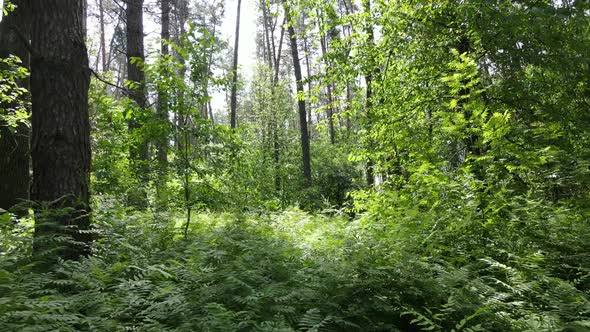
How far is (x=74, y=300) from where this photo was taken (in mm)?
2898

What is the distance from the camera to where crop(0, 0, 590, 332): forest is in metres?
3.12

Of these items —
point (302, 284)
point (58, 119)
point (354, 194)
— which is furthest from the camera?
point (354, 194)

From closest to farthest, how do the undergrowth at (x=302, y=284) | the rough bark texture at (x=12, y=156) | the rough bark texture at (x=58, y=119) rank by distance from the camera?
the undergrowth at (x=302, y=284), the rough bark texture at (x=58, y=119), the rough bark texture at (x=12, y=156)

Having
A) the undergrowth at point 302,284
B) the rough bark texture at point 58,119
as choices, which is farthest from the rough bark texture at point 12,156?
the rough bark texture at point 58,119

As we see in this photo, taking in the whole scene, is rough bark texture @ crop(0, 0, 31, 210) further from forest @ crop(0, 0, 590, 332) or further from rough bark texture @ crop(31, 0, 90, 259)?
rough bark texture @ crop(31, 0, 90, 259)

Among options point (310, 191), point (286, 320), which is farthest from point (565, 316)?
point (310, 191)

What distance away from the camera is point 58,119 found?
13.4ft

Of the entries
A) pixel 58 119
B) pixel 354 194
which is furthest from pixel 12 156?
pixel 354 194

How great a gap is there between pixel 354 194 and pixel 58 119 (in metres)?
5.13

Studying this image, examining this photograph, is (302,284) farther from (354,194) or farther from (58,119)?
(354,194)

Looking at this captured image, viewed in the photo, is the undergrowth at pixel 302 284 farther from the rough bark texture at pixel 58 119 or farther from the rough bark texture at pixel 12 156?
the rough bark texture at pixel 12 156

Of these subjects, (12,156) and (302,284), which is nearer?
(302,284)

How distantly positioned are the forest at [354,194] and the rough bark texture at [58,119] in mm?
18

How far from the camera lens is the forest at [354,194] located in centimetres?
312
